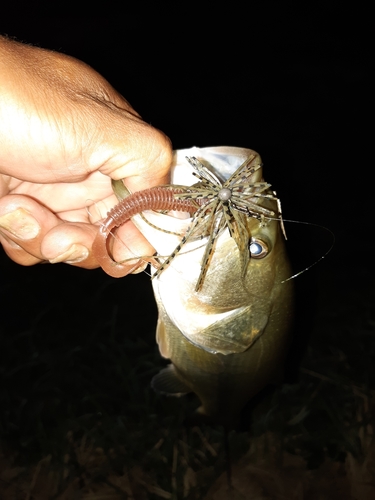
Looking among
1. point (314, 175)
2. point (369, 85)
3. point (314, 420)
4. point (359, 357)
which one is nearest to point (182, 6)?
point (369, 85)

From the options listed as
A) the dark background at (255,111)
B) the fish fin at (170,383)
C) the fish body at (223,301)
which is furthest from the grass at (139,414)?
the fish body at (223,301)

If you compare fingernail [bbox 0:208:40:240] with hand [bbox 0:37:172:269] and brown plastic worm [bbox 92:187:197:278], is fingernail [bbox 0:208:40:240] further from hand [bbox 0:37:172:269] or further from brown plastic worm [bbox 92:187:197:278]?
brown plastic worm [bbox 92:187:197:278]

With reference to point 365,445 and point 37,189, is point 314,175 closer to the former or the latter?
point 365,445

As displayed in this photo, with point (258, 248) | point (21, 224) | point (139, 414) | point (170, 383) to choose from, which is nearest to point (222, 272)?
point (258, 248)

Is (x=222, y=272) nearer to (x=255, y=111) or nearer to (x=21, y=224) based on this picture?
(x=21, y=224)

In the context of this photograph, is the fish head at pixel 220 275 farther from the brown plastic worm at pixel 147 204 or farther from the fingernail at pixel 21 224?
the fingernail at pixel 21 224

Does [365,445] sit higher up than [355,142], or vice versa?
[355,142]

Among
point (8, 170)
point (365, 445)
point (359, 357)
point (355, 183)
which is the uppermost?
point (8, 170)
